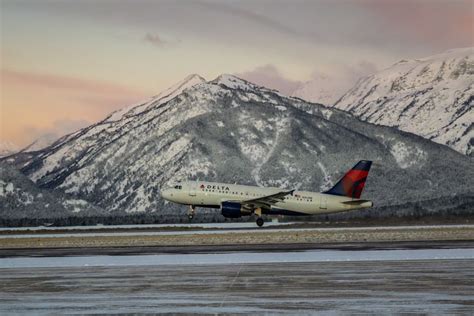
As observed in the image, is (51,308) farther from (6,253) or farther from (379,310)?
(6,253)

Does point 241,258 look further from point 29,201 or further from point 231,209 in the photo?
point 29,201

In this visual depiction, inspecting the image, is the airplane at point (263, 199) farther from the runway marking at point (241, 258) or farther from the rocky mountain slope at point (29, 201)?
the rocky mountain slope at point (29, 201)

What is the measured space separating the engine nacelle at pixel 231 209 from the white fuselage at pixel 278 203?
2134 millimetres

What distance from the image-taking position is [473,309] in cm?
2238

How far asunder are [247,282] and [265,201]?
55.1m

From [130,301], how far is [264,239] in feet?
107

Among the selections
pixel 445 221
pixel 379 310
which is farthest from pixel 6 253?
pixel 445 221

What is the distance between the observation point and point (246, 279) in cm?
3023

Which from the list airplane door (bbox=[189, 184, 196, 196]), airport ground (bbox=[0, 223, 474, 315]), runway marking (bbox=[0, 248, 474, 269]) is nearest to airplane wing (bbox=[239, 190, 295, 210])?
airplane door (bbox=[189, 184, 196, 196])

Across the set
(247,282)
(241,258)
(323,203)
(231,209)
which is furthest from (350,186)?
(247,282)

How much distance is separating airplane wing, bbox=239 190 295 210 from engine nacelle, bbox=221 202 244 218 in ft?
3.42

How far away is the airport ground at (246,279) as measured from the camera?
78.4 feet

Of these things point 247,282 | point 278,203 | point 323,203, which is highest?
point 278,203

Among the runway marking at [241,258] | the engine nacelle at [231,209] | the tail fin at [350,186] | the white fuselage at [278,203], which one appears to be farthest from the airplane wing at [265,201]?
the runway marking at [241,258]
